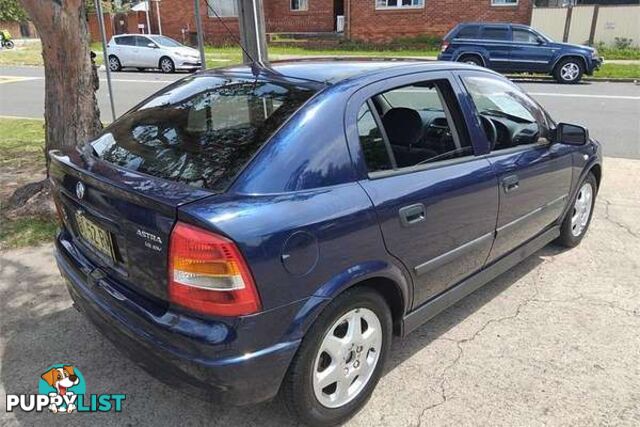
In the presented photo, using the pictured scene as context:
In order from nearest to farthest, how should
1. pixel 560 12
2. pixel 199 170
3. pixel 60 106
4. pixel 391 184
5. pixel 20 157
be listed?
pixel 199 170
pixel 391 184
pixel 60 106
pixel 20 157
pixel 560 12

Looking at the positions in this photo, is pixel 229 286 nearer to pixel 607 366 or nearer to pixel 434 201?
pixel 434 201

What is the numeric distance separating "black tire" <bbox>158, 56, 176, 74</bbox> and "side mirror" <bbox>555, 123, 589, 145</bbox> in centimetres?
1856

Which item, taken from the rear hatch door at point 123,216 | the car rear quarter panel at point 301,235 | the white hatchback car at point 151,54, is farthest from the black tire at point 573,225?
the white hatchback car at point 151,54

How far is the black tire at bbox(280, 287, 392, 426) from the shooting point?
224cm

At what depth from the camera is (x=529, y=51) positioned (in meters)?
15.8

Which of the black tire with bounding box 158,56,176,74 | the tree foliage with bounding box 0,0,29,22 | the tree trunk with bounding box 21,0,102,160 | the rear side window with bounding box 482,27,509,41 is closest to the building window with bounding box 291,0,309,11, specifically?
the black tire with bounding box 158,56,176,74

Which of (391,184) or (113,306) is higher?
(391,184)

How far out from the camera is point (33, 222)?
4797 millimetres

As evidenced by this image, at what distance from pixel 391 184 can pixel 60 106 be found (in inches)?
142

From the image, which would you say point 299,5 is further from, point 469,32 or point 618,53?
point 618,53

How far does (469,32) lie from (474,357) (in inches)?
606

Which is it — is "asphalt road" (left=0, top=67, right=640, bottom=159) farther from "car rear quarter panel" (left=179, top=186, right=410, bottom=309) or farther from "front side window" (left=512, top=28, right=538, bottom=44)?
"car rear quarter panel" (left=179, top=186, right=410, bottom=309)

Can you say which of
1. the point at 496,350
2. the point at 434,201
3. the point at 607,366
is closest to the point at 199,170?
the point at 434,201

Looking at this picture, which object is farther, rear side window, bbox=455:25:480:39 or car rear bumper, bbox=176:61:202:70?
car rear bumper, bbox=176:61:202:70
